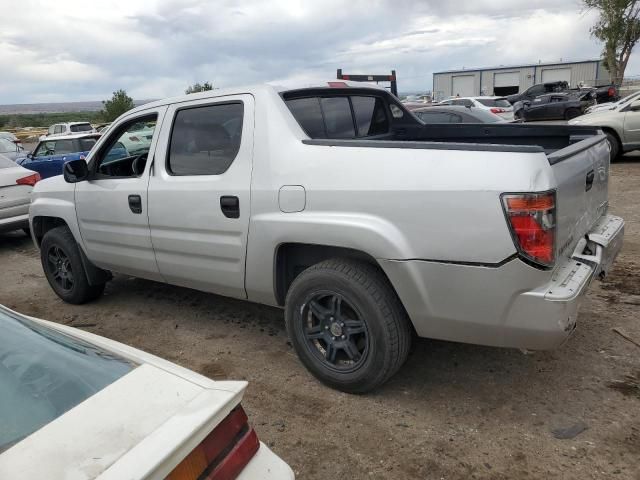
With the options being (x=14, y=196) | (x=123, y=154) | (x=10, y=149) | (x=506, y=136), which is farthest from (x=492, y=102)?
(x=123, y=154)

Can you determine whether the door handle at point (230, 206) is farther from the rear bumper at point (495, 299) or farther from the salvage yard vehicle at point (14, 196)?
the salvage yard vehicle at point (14, 196)

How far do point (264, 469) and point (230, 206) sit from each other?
209 centimetres

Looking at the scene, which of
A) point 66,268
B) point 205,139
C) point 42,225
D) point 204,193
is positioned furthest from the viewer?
point 42,225

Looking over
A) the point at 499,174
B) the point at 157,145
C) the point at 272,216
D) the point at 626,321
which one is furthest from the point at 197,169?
the point at 626,321

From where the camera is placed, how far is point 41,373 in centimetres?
170

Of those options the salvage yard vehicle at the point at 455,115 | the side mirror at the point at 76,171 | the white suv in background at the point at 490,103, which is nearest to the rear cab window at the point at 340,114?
the side mirror at the point at 76,171

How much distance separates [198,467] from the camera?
1462 millimetres

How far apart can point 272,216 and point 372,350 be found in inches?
39.1

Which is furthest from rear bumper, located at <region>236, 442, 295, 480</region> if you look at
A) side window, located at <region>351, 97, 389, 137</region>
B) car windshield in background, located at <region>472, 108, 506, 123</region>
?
car windshield in background, located at <region>472, 108, 506, 123</region>

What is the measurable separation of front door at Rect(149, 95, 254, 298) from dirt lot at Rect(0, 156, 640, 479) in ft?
1.88

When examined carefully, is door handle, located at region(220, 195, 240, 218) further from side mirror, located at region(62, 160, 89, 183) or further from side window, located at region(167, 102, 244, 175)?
side mirror, located at region(62, 160, 89, 183)

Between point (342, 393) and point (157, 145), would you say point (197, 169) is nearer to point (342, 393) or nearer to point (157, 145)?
point (157, 145)

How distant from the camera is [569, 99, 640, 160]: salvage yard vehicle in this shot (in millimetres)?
10492

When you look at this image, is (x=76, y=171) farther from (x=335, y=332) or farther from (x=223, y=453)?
(x=223, y=453)
